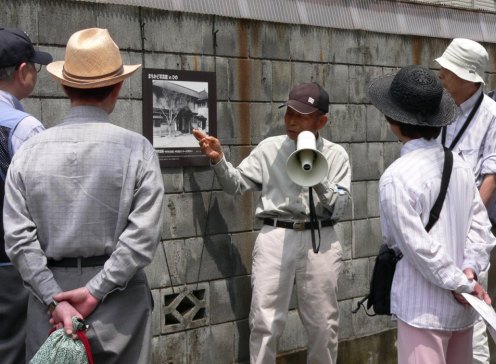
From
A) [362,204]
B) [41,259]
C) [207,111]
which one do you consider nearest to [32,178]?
[41,259]

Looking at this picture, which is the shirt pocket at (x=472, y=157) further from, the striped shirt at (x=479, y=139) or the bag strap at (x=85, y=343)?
the bag strap at (x=85, y=343)

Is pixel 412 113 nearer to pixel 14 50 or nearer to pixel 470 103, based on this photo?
pixel 470 103

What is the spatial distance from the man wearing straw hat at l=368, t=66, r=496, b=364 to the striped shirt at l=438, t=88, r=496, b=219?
130 centimetres

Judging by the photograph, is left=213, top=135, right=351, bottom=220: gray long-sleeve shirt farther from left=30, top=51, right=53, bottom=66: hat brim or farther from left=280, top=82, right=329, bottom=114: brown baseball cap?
left=30, top=51, right=53, bottom=66: hat brim

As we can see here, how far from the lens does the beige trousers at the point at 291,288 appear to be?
5676 mm

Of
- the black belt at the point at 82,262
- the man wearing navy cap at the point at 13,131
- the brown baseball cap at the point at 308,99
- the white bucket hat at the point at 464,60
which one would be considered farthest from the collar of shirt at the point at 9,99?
the white bucket hat at the point at 464,60

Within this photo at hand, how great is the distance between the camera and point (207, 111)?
5.93 metres

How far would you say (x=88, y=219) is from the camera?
11.5 feet

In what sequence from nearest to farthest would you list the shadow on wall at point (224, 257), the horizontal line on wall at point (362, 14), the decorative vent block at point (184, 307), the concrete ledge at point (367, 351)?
1. the decorative vent block at point (184, 307)
2. the shadow on wall at point (224, 257)
3. the horizontal line on wall at point (362, 14)
4. the concrete ledge at point (367, 351)

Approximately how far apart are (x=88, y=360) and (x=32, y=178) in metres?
0.79

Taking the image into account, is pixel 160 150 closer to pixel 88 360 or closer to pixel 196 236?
pixel 196 236

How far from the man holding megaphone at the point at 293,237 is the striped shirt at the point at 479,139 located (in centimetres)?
85

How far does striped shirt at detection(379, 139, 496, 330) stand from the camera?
12.7 feet

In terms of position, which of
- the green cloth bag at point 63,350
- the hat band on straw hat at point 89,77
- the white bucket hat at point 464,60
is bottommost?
the green cloth bag at point 63,350
